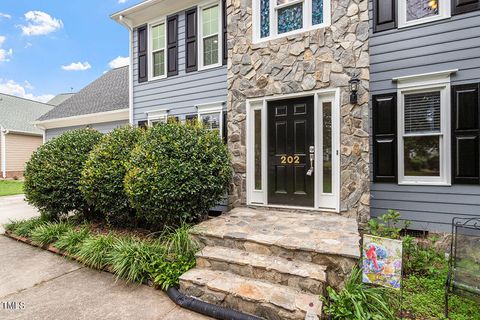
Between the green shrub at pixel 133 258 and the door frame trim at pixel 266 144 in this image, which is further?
the door frame trim at pixel 266 144

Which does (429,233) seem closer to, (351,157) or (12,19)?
(351,157)

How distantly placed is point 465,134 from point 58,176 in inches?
281

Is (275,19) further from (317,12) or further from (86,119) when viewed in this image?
(86,119)

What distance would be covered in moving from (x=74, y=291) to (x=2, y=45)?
26.9m

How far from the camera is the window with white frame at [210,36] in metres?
6.22

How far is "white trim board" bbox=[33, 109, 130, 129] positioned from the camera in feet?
28.0

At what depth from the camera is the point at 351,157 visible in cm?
431

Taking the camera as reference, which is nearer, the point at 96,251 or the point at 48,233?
the point at 96,251

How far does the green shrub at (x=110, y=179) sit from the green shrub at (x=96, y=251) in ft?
2.36

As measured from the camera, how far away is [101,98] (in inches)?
400

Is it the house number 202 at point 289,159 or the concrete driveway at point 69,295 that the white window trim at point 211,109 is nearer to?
the house number 202 at point 289,159

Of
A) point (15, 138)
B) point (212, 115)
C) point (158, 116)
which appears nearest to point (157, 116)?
point (158, 116)

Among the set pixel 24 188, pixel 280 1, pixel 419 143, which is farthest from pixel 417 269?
pixel 24 188

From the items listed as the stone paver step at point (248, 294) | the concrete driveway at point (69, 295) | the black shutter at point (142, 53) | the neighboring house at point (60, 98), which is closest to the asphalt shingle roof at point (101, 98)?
the black shutter at point (142, 53)
